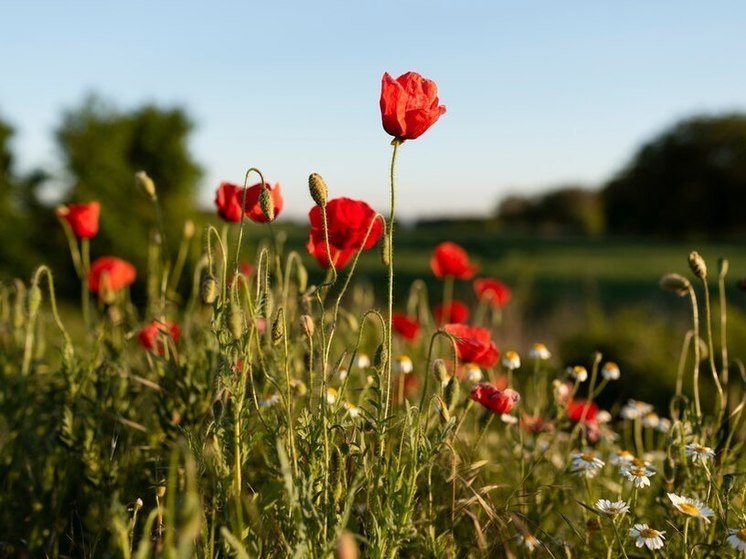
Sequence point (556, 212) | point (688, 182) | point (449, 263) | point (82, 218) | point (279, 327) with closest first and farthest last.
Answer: point (279, 327) → point (82, 218) → point (449, 263) → point (688, 182) → point (556, 212)

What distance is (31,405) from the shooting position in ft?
7.69

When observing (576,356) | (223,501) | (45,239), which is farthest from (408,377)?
(45,239)

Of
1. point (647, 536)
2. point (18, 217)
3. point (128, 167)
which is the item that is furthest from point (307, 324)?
point (128, 167)

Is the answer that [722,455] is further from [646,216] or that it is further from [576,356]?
[646,216]

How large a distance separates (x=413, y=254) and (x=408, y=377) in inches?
898

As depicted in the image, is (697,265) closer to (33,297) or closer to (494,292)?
(494,292)

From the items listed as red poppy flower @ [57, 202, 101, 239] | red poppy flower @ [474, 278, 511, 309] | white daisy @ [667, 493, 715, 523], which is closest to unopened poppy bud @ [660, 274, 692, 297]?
white daisy @ [667, 493, 715, 523]

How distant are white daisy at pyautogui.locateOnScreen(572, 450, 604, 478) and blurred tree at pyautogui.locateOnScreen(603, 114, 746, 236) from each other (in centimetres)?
2975

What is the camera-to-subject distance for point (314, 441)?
53.8 inches

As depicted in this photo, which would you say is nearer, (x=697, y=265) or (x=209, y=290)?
(x=209, y=290)

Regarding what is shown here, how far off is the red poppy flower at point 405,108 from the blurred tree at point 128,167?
9.00m

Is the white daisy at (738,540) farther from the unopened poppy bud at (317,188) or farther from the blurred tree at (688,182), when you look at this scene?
the blurred tree at (688,182)

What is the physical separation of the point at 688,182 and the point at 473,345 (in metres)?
31.0

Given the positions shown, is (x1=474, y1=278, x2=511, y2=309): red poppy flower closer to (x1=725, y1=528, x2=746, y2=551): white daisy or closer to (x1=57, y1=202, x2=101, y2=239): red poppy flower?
(x1=57, y1=202, x2=101, y2=239): red poppy flower
